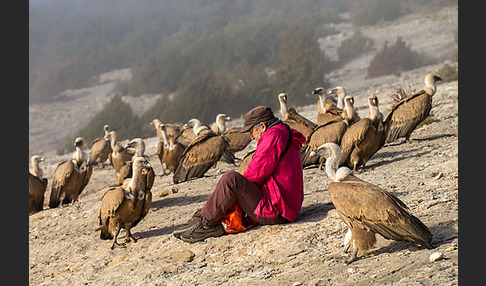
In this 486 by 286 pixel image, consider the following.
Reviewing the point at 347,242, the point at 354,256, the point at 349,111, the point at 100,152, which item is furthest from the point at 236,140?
the point at 354,256

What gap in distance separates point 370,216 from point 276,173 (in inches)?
54.1

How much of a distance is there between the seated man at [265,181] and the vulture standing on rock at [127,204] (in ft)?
3.85

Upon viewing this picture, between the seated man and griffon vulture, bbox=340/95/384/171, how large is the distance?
2.92 meters

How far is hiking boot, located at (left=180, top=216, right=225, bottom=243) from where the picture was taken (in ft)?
20.5

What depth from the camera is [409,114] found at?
10.5 m

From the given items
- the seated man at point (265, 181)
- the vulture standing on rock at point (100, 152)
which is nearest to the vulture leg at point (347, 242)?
the seated man at point (265, 181)

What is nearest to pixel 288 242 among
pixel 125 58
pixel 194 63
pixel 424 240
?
pixel 424 240

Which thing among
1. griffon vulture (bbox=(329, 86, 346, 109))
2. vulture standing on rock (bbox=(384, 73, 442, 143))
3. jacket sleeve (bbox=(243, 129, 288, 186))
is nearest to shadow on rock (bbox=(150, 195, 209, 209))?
jacket sleeve (bbox=(243, 129, 288, 186))

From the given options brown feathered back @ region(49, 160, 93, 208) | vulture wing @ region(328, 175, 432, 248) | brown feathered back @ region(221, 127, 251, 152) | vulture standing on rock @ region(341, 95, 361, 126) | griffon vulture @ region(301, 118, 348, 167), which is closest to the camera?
vulture wing @ region(328, 175, 432, 248)

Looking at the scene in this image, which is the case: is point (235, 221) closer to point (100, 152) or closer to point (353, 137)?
point (353, 137)

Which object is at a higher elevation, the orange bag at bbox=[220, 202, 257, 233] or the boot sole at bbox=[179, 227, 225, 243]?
the orange bag at bbox=[220, 202, 257, 233]

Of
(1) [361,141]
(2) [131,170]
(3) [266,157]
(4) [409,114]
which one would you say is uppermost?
(3) [266,157]

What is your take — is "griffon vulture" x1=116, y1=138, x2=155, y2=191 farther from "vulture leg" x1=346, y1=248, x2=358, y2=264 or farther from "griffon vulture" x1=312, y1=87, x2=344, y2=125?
"griffon vulture" x1=312, y1=87, x2=344, y2=125

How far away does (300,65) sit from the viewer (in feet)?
109
